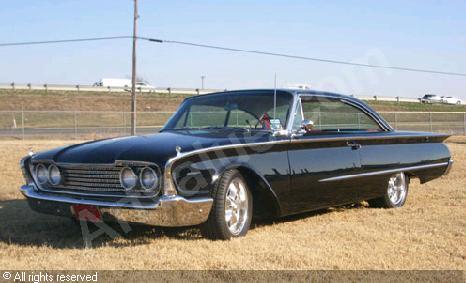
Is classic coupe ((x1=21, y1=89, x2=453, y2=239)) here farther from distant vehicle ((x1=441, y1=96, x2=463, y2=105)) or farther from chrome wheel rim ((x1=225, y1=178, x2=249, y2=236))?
distant vehicle ((x1=441, y1=96, x2=463, y2=105))

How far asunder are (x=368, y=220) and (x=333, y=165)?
72 centimetres

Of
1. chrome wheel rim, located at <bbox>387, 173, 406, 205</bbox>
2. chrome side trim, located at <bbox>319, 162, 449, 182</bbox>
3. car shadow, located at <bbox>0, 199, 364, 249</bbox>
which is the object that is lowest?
car shadow, located at <bbox>0, 199, 364, 249</bbox>

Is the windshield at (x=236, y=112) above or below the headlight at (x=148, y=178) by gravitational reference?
above

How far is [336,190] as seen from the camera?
635cm

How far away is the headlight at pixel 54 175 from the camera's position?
5312mm

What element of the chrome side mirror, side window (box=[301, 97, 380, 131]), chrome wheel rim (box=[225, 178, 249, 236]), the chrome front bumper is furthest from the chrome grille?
side window (box=[301, 97, 380, 131])

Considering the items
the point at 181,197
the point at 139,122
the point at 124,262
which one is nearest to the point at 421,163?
the point at 181,197

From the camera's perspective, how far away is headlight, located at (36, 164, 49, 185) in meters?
5.45

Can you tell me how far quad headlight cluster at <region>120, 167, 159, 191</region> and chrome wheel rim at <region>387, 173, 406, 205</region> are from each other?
364cm

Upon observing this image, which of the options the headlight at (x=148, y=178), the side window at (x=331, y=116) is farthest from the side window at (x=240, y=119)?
the headlight at (x=148, y=178)

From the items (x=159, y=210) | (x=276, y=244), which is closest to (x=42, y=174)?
(x=159, y=210)

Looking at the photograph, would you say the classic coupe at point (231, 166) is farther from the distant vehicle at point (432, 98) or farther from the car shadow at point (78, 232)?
the distant vehicle at point (432, 98)

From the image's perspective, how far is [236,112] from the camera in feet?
20.8

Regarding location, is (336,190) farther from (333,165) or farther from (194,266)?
(194,266)
